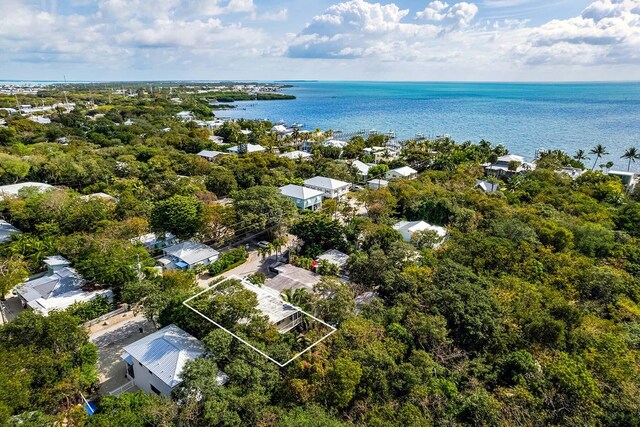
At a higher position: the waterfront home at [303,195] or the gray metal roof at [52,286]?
the waterfront home at [303,195]

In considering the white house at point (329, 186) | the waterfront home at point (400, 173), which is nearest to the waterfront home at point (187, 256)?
the white house at point (329, 186)

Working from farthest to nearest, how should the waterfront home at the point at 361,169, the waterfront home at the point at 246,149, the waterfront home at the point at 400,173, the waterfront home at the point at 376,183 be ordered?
the waterfront home at the point at 246,149
the waterfront home at the point at 361,169
the waterfront home at the point at 400,173
the waterfront home at the point at 376,183

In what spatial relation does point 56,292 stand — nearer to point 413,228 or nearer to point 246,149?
point 413,228

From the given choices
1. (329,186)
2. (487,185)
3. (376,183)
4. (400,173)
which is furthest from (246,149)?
(487,185)

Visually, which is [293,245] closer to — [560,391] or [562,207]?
[560,391]

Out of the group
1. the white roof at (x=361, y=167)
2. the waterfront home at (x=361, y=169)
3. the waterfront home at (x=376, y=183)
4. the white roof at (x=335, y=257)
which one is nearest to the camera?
the white roof at (x=335, y=257)

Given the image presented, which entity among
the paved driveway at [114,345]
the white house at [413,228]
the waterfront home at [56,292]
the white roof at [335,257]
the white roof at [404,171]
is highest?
the white roof at [404,171]

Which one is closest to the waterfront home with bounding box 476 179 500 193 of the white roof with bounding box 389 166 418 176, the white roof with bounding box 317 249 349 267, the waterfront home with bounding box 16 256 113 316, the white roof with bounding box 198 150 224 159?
the white roof with bounding box 389 166 418 176

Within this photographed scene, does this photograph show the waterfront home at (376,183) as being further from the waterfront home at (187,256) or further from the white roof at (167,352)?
the white roof at (167,352)
